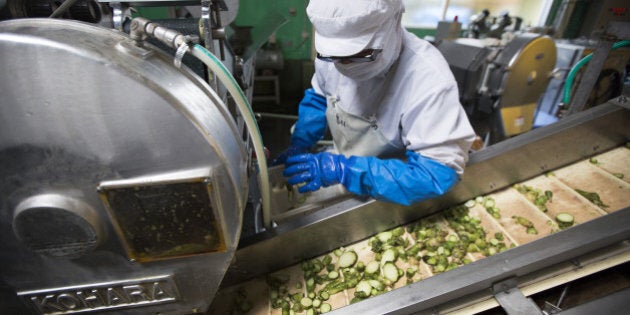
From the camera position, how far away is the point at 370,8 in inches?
45.9

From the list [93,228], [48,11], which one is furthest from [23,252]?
[48,11]

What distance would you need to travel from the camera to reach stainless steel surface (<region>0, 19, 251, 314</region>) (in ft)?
1.96

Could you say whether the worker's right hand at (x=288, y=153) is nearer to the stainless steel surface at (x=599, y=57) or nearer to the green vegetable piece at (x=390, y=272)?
the green vegetable piece at (x=390, y=272)

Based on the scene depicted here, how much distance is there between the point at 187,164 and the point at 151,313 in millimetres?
586

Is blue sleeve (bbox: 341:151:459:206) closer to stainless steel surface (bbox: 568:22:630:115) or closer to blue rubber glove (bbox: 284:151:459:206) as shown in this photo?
blue rubber glove (bbox: 284:151:459:206)

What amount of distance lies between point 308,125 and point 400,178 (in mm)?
869

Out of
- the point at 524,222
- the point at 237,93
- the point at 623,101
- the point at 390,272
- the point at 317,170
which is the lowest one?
the point at 390,272

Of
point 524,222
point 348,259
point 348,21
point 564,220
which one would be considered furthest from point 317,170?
point 564,220

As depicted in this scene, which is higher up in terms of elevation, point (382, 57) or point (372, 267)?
point (382, 57)

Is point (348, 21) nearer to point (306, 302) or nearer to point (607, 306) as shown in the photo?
point (306, 302)

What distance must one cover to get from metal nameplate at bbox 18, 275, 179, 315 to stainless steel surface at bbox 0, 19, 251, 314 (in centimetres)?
4

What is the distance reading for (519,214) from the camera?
1.53 metres

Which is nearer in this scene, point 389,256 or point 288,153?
point 389,256

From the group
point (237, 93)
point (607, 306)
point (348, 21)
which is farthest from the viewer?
point (348, 21)
